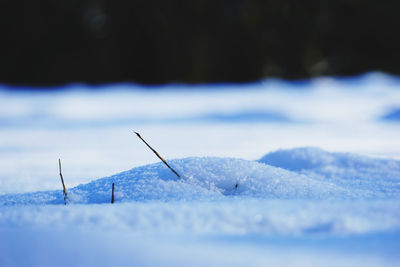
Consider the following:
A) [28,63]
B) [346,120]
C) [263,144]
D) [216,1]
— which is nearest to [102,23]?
[28,63]

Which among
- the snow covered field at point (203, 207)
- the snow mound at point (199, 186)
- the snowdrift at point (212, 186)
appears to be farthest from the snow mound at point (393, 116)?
the snow mound at point (199, 186)

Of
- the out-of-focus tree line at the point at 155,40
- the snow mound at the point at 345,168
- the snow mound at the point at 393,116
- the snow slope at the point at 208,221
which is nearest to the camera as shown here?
the snow slope at the point at 208,221

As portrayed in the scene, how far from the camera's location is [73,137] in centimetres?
268

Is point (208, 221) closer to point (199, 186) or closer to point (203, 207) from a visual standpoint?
point (203, 207)

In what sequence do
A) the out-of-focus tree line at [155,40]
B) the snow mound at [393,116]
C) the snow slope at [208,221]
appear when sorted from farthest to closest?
the out-of-focus tree line at [155,40], the snow mound at [393,116], the snow slope at [208,221]

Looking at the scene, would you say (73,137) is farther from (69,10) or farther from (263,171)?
(69,10)

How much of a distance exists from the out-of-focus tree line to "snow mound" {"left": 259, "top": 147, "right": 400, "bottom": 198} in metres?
6.08

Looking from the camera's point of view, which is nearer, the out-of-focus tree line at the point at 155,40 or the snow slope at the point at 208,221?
the snow slope at the point at 208,221

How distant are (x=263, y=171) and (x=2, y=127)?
270cm

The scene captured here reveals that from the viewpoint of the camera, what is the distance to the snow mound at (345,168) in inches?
45.2

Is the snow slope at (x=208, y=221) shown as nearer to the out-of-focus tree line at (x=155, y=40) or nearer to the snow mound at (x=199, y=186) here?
the snow mound at (x=199, y=186)

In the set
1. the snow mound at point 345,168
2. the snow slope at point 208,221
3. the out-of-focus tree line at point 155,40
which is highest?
the out-of-focus tree line at point 155,40

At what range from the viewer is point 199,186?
1.02 m

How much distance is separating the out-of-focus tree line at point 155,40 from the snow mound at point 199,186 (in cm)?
641
